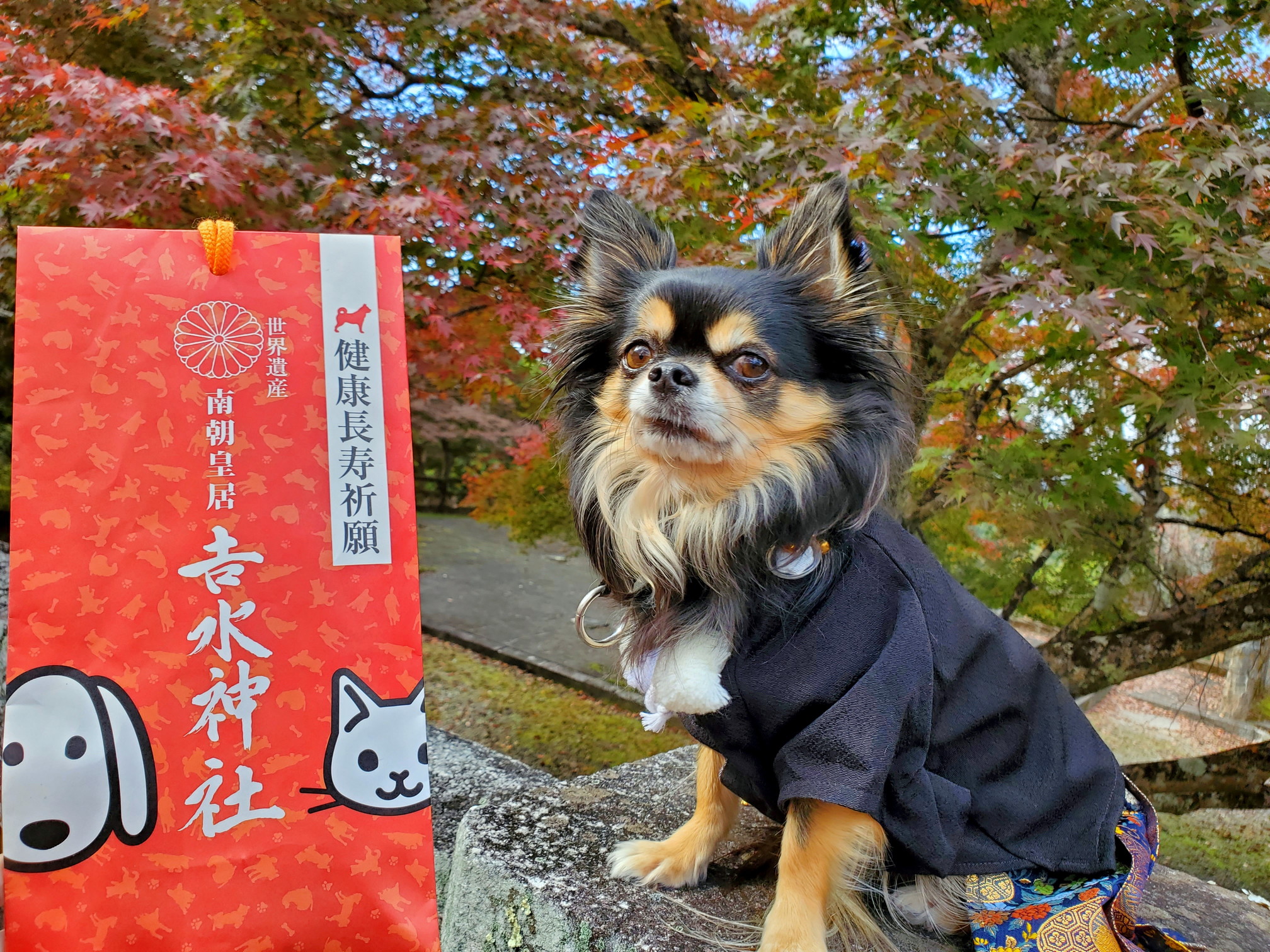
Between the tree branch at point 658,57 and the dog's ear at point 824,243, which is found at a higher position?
the tree branch at point 658,57

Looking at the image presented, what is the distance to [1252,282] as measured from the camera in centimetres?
229

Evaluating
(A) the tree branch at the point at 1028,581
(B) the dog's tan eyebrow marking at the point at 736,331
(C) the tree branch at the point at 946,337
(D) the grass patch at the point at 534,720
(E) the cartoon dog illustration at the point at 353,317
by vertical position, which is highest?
(C) the tree branch at the point at 946,337

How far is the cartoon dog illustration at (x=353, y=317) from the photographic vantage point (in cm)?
158

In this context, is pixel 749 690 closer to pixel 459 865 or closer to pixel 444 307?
pixel 459 865

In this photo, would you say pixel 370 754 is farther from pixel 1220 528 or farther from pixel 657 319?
pixel 1220 528

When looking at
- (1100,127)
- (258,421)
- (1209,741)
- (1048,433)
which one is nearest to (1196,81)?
(1100,127)

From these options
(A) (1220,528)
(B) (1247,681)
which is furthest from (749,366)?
(B) (1247,681)

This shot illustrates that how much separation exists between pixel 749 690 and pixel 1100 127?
8.13 ft

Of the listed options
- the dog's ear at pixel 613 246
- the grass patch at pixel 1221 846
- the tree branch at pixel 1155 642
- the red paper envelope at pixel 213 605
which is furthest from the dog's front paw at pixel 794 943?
the grass patch at pixel 1221 846

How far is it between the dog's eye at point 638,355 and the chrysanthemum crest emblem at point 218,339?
726 millimetres

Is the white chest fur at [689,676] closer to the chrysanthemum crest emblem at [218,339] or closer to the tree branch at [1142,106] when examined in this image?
the chrysanthemum crest emblem at [218,339]

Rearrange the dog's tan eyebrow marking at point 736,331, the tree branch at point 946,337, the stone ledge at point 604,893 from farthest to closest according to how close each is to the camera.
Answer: the tree branch at point 946,337, the stone ledge at point 604,893, the dog's tan eyebrow marking at point 736,331

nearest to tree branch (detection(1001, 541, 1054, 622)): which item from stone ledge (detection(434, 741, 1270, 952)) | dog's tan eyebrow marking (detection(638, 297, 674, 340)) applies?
stone ledge (detection(434, 741, 1270, 952))

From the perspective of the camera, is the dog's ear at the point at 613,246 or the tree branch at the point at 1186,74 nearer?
the dog's ear at the point at 613,246
